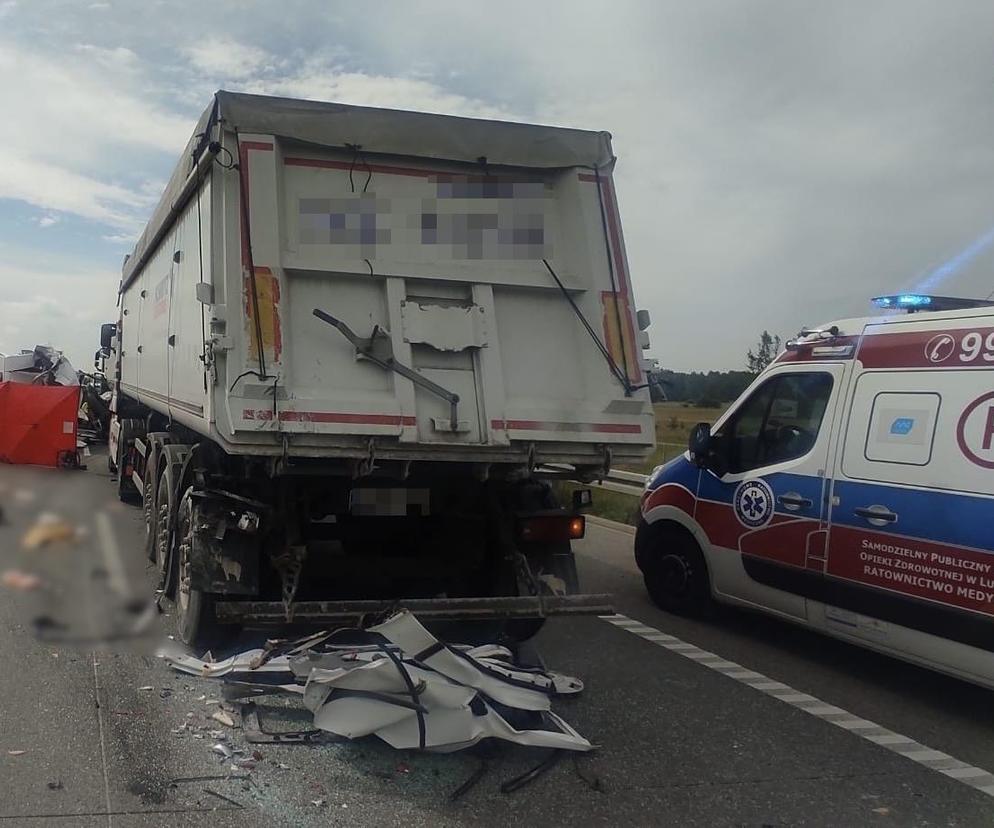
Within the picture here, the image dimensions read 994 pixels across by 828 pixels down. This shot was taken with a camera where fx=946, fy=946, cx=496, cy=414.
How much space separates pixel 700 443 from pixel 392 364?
119 inches

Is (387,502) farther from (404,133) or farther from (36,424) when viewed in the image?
(36,424)

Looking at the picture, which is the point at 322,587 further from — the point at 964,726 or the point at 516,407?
the point at 964,726

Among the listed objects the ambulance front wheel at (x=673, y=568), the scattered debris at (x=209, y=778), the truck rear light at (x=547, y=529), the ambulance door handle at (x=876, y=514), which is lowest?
the scattered debris at (x=209, y=778)

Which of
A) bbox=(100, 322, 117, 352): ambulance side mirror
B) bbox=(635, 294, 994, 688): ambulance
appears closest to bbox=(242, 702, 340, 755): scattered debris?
bbox=(635, 294, 994, 688): ambulance

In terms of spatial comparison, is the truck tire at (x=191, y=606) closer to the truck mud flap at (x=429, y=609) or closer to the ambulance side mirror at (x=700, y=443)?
the truck mud flap at (x=429, y=609)

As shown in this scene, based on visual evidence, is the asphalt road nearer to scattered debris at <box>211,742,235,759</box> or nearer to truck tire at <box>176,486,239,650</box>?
scattered debris at <box>211,742,235,759</box>

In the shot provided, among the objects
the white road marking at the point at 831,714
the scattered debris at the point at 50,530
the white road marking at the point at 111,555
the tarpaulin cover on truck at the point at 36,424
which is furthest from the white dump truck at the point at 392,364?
the scattered debris at the point at 50,530

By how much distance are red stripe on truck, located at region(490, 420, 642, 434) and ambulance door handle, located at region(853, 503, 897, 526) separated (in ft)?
4.95

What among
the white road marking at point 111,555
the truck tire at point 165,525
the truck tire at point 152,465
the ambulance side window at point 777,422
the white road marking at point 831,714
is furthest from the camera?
the truck tire at point 152,465

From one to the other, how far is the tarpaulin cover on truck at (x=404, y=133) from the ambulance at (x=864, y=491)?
6.99 ft

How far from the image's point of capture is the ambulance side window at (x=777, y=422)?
634 centimetres

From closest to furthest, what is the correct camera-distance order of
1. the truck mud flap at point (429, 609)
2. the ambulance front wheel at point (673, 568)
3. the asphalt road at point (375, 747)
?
the asphalt road at point (375, 747) → the truck mud flap at point (429, 609) → the ambulance front wheel at point (673, 568)

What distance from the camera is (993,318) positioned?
208 inches

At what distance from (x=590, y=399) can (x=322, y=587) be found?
2.03m
